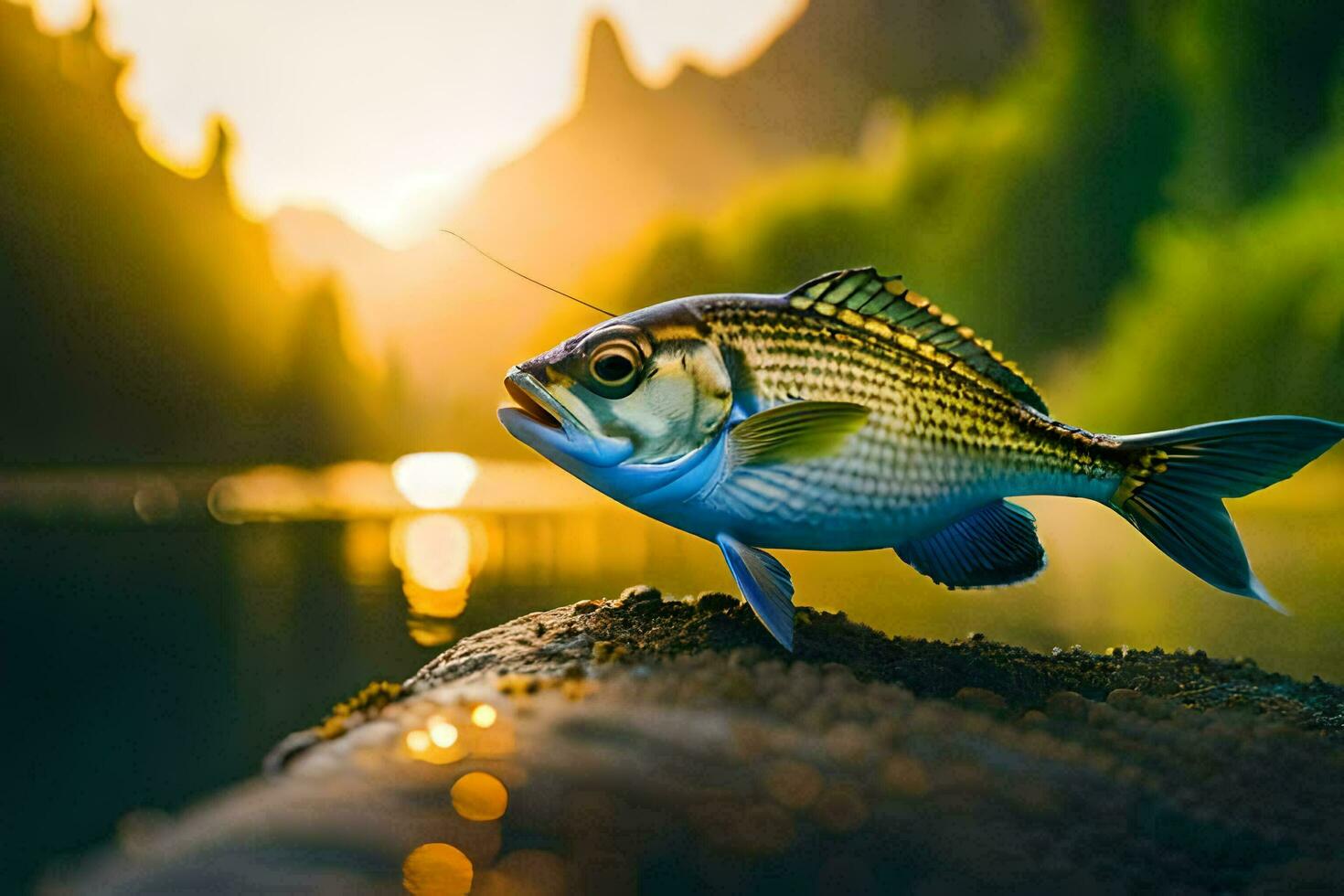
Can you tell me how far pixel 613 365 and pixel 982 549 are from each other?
1.85 m

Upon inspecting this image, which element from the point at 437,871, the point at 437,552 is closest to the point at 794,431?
the point at 437,871

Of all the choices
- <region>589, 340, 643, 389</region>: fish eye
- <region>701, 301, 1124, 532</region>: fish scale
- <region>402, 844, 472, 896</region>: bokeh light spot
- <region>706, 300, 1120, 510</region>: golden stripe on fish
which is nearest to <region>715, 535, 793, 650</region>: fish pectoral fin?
<region>701, 301, 1124, 532</region>: fish scale

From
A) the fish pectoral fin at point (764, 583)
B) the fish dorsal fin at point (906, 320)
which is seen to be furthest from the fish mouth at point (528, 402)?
the fish dorsal fin at point (906, 320)

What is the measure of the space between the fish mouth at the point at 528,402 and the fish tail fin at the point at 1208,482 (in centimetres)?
235

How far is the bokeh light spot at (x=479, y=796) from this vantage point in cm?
290

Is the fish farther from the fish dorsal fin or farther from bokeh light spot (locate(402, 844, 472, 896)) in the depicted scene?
bokeh light spot (locate(402, 844, 472, 896))

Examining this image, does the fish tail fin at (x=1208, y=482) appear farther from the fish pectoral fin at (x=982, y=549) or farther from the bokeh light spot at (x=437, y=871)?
the bokeh light spot at (x=437, y=871)

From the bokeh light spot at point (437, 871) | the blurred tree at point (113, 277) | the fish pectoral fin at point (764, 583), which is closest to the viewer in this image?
the bokeh light spot at point (437, 871)

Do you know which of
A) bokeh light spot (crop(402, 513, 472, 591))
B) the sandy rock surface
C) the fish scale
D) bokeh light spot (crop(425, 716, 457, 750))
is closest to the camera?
the sandy rock surface

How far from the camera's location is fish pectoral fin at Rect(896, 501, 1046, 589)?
445 centimetres

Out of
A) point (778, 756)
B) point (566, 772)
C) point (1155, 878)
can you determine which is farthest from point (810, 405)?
point (1155, 878)

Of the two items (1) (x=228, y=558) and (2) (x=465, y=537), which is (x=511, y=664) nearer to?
(1) (x=228, y=558)

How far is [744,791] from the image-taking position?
2994 millimetres

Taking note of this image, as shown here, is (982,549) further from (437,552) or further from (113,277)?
(113,277)
